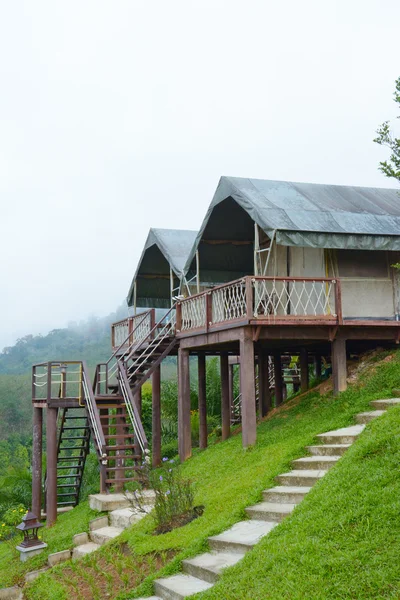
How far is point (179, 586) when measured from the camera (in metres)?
6.78

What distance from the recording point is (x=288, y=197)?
1460 cm

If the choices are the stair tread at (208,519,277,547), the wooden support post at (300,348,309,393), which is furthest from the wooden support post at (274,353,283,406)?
the stair tread at (208,519,277,547)

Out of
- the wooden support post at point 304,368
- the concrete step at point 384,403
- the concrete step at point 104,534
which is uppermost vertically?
the wooden support post at point 304,368

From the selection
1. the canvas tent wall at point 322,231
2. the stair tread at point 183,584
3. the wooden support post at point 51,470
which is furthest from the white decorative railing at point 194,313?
the stair tread at point 183,584

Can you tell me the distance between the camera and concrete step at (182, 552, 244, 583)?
6769mm

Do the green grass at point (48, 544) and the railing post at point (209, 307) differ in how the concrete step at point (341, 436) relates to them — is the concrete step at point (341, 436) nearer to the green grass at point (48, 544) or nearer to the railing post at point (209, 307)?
the green grass at point (48, 544)

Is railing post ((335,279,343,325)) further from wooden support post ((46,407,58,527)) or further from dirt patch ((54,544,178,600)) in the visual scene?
wooden support post ((46,407,58,527))

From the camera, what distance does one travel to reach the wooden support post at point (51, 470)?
1425 cm

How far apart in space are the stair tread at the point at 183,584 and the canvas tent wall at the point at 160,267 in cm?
1150

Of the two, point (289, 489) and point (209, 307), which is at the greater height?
point (209, 307)

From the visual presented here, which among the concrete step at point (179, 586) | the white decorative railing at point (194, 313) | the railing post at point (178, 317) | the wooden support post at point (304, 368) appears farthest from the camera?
the wooden support post at point (304, 368)

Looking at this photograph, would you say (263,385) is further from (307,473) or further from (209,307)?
(307,473)

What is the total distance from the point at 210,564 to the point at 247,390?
19.1ft

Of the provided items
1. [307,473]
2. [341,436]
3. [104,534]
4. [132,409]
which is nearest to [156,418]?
[132,409]
